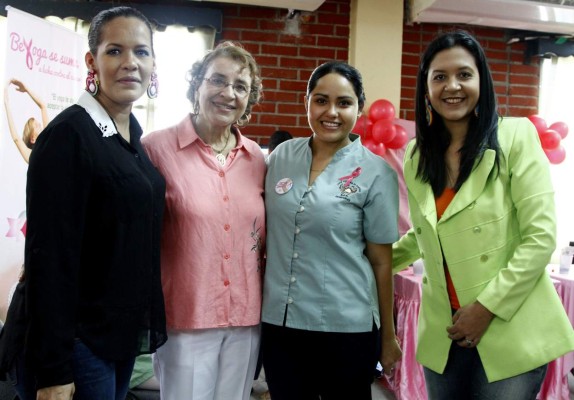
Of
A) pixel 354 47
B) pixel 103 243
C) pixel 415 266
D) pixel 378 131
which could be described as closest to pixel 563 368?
pixel 415 266

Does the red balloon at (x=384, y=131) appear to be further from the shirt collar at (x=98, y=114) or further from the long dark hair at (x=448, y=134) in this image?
the shirt collar at (x=98, y=114)

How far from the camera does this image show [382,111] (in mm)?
3562

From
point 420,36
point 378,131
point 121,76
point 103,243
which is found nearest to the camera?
point 103,243

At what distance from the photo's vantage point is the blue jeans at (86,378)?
123 cm

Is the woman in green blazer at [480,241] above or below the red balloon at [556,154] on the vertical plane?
below

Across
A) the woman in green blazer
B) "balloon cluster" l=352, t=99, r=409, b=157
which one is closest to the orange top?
the woman in green blazer

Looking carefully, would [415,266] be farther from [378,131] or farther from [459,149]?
[459,149]

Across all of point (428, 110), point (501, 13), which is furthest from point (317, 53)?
point (428, 110)

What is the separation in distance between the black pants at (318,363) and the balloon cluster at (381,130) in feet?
6.66

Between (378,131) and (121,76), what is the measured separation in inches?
91.9

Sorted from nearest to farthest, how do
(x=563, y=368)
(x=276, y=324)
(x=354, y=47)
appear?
(x=276, y=324)
(x=563, y=368)
(x=354, y=47)

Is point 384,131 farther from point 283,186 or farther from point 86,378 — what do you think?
point 86,378

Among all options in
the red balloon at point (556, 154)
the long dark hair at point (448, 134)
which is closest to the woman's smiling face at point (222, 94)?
the long dark hair at point (448, 134)

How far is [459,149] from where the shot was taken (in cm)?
153
